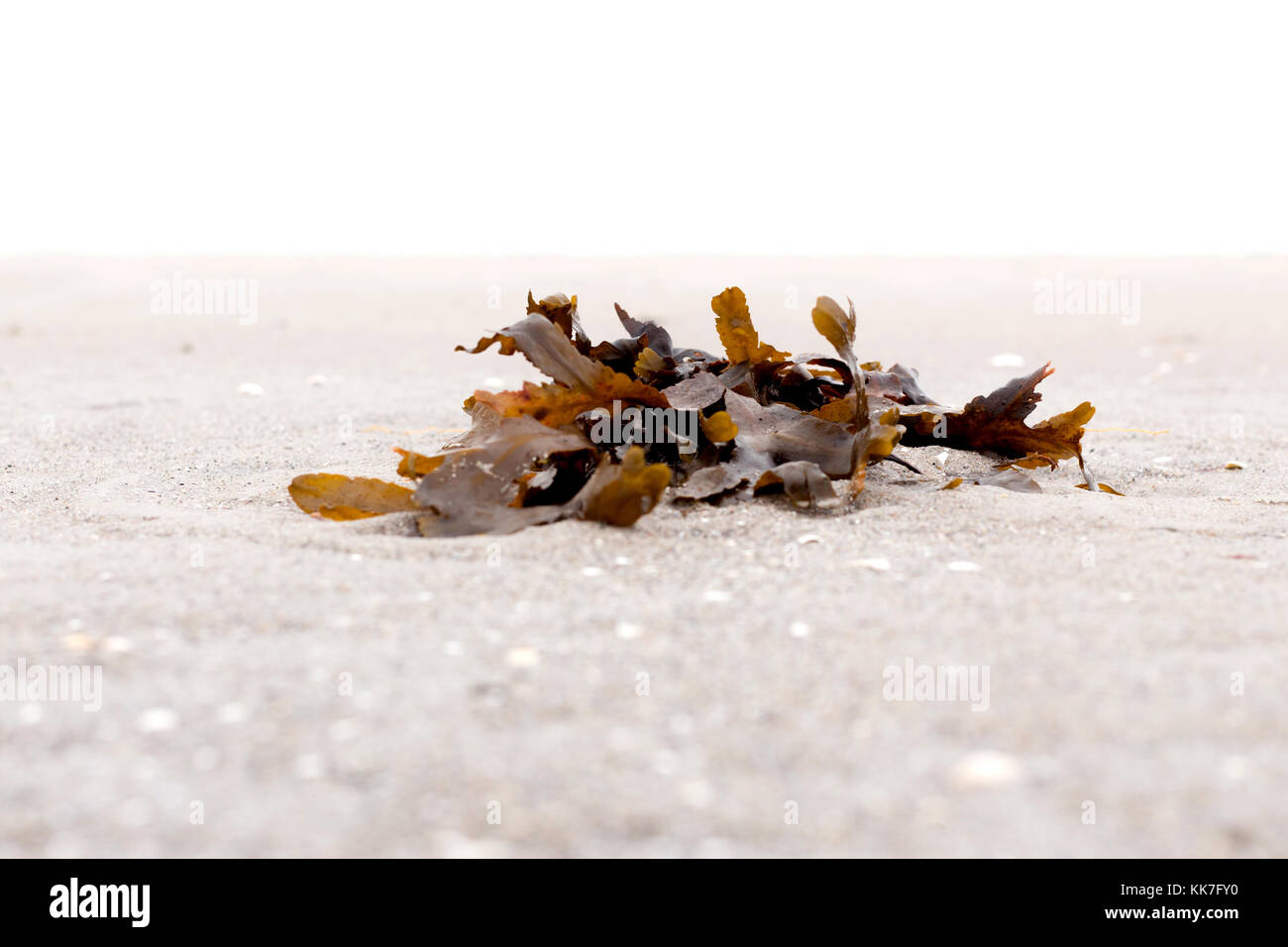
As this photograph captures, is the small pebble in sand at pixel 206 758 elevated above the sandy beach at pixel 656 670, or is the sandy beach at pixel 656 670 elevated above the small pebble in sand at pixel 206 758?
the sandy beach at pixel 656 670

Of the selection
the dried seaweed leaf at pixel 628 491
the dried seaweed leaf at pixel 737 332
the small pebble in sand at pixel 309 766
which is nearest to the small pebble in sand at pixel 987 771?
the small pebble in sand at pixel 309 766

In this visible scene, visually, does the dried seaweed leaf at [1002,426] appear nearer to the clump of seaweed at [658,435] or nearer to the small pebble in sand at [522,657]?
the clump of seaweed at [658,435]

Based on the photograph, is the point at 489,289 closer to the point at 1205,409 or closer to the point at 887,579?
the point at 1205,409

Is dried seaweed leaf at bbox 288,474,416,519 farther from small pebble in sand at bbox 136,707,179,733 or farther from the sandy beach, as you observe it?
small pebble in sand at bbox 136,707,179,733

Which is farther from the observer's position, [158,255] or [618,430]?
[158,255]

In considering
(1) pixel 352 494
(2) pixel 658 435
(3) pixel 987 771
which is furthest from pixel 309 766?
(2) pixel 658 435
